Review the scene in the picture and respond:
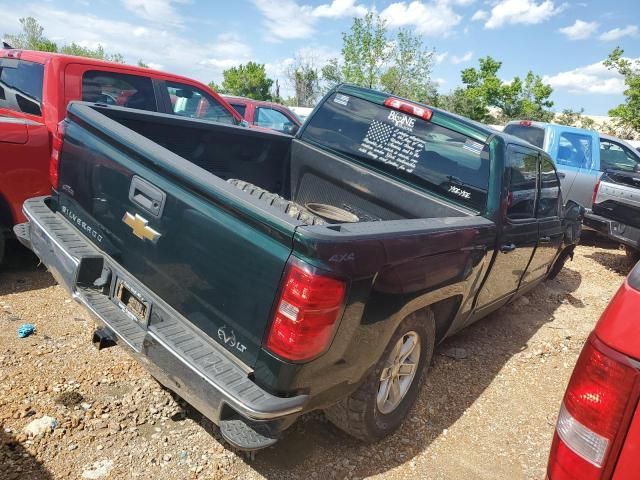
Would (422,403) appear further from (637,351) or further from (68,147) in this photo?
(68,147)

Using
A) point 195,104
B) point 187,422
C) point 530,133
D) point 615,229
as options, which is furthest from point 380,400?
point 530,133

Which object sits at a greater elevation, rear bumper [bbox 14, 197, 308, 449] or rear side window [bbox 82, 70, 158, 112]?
rear side window [bbox 82, 70, 158, 112]

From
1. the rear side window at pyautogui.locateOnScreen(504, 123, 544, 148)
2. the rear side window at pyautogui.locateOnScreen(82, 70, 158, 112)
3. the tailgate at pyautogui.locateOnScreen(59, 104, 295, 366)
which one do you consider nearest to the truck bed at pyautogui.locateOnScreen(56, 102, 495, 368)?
the tailgate at pyautogui.locateOnScreen(59, 104, 295, 366)

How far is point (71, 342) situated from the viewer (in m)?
3.38

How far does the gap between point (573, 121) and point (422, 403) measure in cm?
4926

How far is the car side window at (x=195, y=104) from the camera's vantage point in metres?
5.40

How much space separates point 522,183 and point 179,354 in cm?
280

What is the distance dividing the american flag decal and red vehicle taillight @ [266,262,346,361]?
207cm

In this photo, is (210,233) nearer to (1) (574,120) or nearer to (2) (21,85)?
(2) (21,85)

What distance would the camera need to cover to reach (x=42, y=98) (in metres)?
4.20

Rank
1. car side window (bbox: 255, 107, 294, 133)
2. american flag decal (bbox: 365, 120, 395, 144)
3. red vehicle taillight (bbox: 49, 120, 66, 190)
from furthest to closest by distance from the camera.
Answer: car side window (bbox: 255, 107, 294, 133) < american flag decal (bbox: 365, 120, 395, 144) < red vehicle taillight (bbox: 49, 120, 66, 190)

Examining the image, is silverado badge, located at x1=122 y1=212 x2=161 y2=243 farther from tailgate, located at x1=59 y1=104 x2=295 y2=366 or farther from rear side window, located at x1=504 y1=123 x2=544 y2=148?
rear side window, located at x1=504 y1=123 x2=544 y2=148

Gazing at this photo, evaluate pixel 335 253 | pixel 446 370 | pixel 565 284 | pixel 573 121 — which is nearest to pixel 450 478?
pixel 446 370

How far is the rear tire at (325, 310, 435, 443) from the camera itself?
2.55 meters
